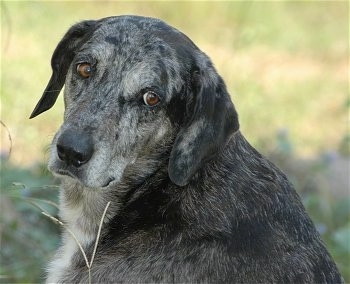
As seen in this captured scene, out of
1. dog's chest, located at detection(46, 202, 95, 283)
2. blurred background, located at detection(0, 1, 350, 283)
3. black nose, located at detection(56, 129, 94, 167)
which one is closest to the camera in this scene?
black nose, located at detection(56, 129, 94, 167)

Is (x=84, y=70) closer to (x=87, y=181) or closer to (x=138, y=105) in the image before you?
(x=138, y=105)

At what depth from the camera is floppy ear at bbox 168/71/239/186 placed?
4949 mm

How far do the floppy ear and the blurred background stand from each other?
0.80 meters

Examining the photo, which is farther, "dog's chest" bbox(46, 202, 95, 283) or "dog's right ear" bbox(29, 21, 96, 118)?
"dog's right ear" bbox(29, 21, 96, 118)

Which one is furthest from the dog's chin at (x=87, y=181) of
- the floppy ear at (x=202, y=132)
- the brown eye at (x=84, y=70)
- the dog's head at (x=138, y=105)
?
the brown eye at (x=84, y=70)

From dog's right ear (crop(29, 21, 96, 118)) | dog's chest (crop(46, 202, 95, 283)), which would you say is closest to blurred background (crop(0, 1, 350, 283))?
dog's chest (crop(46, 202, 95, 283))

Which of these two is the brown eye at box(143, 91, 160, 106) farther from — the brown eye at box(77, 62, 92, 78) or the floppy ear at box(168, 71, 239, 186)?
the brown eye at box(77, 62, 92, 78)

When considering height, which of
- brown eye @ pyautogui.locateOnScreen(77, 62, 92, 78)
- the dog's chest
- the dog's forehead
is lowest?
the dog's chest

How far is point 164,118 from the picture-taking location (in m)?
5.15

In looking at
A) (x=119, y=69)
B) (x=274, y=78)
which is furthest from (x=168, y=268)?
(x=274, y=78)

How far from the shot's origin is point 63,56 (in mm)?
5613

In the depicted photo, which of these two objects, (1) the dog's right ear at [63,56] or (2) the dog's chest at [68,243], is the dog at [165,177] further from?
(1) the dog's right ear at [63,56]

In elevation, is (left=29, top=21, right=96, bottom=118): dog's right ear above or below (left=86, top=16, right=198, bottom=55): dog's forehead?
below

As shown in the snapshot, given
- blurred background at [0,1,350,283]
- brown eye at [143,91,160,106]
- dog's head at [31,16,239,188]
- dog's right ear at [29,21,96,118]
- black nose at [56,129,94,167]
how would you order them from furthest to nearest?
blurred background at [0,1,350,283] → dog's right ear at [29,21,96,118] → brown eye at [143,91,160,106] → dog's head at [31,16,239,188] → black nose at [56,129,94,167]
